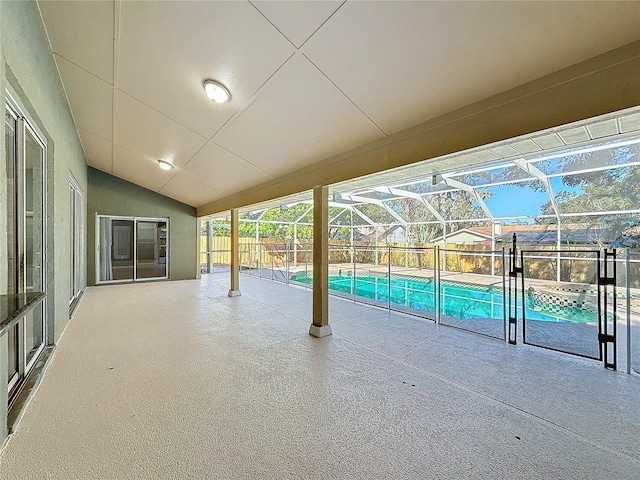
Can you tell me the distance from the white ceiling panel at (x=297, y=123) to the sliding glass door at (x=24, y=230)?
1754mm

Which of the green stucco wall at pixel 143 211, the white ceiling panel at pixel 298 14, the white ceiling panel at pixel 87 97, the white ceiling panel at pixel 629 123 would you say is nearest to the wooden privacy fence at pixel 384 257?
the green stucco wall at pixel 143 211

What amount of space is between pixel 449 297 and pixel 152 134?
7.95 m

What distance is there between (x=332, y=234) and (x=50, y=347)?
10.9 meters

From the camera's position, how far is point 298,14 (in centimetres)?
178

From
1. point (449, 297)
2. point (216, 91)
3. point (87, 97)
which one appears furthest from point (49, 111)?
point (449, 297)

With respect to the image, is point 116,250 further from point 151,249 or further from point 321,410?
point 321,410

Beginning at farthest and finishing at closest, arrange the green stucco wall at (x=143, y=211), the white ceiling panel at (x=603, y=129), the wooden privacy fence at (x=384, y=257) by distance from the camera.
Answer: the green stucco wall at (x=143, y=211), the wooden privacy fence at (x=384, y=257), the white ceiling panel at (x=603, y=129)

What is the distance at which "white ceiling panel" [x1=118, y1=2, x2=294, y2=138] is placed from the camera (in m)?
1.93

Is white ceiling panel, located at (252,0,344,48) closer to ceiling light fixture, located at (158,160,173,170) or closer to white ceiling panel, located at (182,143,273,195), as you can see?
white ceiling panel, located at (182,143,273,195)

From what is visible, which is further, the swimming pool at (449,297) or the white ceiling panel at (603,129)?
the swimming pool at (449,297)

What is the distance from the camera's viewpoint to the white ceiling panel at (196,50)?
75.9 inches

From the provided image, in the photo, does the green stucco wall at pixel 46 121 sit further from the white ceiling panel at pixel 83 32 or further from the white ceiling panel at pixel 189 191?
the white ceiling panel at pixel 189 191

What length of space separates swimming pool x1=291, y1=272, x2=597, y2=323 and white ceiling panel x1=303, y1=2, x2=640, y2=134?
3.16m

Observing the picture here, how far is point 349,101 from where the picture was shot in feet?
7.97
